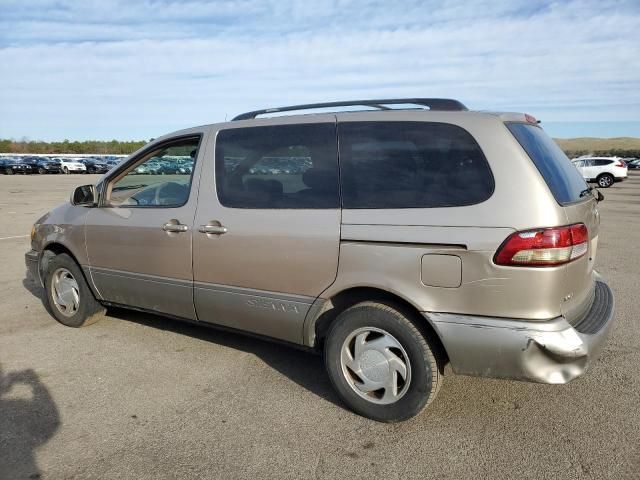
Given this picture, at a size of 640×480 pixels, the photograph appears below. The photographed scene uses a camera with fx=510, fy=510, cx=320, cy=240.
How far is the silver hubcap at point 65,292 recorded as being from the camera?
4.81 meters

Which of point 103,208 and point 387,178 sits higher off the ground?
point 387,178

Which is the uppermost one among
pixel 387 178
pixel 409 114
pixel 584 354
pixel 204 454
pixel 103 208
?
pixel 409 114

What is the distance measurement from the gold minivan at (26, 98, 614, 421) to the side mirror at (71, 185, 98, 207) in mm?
546

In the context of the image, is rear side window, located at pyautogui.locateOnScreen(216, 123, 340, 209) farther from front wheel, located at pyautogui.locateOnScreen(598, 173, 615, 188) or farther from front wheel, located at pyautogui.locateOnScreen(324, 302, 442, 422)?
front wheel, located at pyautogui.locateOnScreen(598, 173, 615, 188)

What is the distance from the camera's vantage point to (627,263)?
24.7ft

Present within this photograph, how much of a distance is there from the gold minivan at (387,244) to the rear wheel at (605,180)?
30.1 meters

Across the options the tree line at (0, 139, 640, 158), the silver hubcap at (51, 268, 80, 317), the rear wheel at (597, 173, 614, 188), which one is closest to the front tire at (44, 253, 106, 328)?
the silver hubcap at (51, 268, 80, 317)

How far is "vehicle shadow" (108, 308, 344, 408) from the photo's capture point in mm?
3641

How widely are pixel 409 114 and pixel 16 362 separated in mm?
3550

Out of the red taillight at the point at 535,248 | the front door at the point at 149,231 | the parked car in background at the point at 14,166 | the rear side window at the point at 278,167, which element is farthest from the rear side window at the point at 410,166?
the parked car in background at the point at 14,166

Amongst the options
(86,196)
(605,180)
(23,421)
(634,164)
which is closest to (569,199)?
(23,421)

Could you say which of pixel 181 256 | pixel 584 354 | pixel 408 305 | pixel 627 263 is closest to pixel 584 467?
pixel 584 354

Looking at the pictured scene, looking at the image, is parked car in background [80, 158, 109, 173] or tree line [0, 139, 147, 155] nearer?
parked car in background [80, 158, 109, 173]

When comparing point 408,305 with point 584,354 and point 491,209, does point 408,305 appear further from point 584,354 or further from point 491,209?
point 584,354
